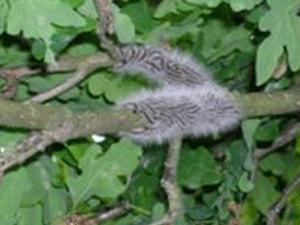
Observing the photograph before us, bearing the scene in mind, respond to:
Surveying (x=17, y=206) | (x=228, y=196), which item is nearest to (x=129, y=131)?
(x=17, y=206)

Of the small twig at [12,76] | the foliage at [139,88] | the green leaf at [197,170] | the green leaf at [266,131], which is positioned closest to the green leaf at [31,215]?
the foliage at [139,88]

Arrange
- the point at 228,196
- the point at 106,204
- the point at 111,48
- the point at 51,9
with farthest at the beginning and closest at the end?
the point at 228,196 → the point at 106,204 → the point at 111,48 → the point at 51,9

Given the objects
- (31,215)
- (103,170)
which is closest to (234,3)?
(103,170)

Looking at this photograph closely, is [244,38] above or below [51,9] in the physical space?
below

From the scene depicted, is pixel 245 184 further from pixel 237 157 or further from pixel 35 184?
pixel 35 184

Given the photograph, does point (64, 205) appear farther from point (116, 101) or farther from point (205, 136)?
point (205, 136)

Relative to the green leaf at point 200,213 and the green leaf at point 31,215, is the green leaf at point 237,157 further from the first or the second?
the green leaf at point 31,215

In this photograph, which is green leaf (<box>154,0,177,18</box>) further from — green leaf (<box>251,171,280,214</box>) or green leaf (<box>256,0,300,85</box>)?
green leaf (<box>251,171,280,214</box>)
